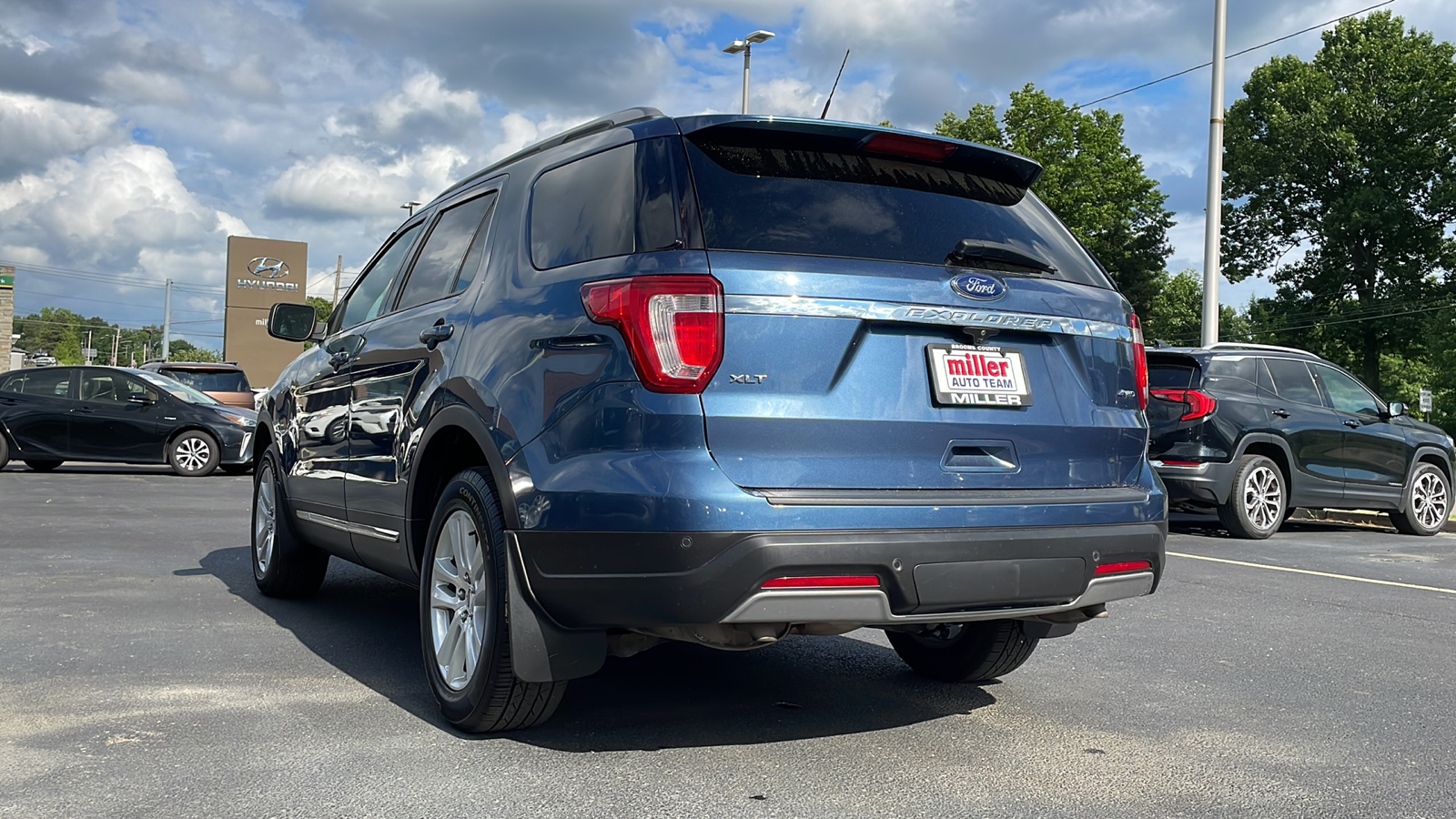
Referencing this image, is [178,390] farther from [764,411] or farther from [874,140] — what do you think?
[764,411]

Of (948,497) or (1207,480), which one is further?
(1207,480)

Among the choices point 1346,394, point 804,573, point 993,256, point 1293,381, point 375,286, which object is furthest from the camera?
point 1346,394

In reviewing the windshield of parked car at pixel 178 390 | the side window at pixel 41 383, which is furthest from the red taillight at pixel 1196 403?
the side window at pixel 41 383

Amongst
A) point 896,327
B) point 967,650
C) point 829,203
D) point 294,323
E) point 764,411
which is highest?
point 829,203

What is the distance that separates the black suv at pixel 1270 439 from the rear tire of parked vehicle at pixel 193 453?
11.7m

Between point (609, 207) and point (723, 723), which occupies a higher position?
point (609, 207)

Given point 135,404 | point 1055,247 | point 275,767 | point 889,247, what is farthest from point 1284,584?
point 135,404

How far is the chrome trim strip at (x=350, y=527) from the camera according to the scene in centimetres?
473

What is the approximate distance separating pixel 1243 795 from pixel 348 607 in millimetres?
4345

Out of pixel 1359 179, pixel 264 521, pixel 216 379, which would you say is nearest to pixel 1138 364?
pixel 264 521

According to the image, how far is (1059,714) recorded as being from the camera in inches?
173

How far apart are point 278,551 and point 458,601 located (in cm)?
257

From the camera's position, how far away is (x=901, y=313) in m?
3.56

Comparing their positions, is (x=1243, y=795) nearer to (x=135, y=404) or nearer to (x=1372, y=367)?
(x=135, y=404)
